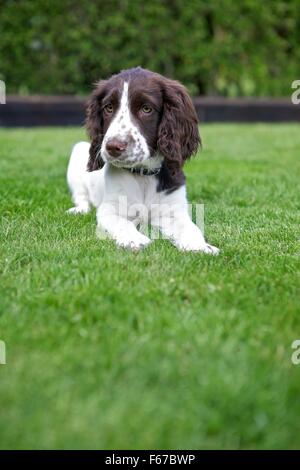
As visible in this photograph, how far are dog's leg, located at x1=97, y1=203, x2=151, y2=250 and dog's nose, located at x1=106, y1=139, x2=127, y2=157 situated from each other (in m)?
0.44

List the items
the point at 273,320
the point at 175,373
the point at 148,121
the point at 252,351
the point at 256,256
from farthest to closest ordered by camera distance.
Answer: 1. the point at 148,121
2. the point at 256,256
3. the point at 273,320
4. the point at 252,351
5. the point at 175,373

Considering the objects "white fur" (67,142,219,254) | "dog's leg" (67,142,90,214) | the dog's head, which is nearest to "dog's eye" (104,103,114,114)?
the dog's head

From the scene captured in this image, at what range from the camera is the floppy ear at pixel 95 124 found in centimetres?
402

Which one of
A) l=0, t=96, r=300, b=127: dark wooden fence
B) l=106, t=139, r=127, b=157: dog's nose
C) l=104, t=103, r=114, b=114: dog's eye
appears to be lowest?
l=0, t=96, r=300, b=127: dark wooden fence

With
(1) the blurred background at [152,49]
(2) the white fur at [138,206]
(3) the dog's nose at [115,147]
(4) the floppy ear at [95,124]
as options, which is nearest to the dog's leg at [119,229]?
(2) the white fur at [138,206]

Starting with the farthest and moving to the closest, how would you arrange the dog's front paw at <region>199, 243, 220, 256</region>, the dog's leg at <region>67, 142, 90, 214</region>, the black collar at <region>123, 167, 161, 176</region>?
the dog's leg at <region>67, 142, 90, 214</region> → the black collar at <region>123, 167, 161, 176</region> → the dog's front paw at <region>199, 243, 220, 256</region>

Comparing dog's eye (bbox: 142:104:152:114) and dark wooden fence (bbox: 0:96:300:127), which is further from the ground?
dog's eye (bbox: 142:104:152:114)

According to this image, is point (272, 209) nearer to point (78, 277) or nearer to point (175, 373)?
point (78, 277)

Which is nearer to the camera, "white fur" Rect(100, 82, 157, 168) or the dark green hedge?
"white fur" Rect(100, 82, 157, 168)

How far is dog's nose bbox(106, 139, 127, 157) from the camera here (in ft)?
11.4

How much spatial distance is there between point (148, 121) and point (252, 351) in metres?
1.99

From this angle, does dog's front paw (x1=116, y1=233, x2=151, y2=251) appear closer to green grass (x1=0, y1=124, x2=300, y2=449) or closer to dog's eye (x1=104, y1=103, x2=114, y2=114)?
green grass (x1=0, y1=124, x2=300, y2=449)

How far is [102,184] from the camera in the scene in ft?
14.6

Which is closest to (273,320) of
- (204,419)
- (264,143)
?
(204,419)
